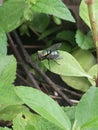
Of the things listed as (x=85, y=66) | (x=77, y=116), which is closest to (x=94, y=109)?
(x=77, y=116)

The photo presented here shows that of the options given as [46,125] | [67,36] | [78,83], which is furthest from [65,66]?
[46,125]

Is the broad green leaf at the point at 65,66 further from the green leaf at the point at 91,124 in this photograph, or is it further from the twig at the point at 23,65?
the green leaf at the point at 91,124

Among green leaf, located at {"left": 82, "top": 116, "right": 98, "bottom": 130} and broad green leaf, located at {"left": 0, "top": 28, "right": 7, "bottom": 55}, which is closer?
green leaf, located at {"left": 82, "top": 116, "right": 98, "bottom": 130}

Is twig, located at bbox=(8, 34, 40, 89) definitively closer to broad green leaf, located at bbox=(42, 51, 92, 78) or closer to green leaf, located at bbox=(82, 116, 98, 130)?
broad green leaf, located at bbox=(42, 51, 92, 78)

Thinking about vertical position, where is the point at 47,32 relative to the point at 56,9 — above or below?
below

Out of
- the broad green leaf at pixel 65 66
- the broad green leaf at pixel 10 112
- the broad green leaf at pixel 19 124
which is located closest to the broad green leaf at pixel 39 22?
the broad green leaf at pixel 65 66

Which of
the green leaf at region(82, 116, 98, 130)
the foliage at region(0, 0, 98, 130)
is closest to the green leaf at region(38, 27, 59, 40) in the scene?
the foliage at region(0, 0, 98, 130)

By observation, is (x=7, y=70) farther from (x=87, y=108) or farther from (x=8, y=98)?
(x=87, y=108)

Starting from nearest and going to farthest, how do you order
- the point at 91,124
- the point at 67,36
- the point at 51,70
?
1. the point at 91,124
2. the point at 51,70
3. the point at 67,36
